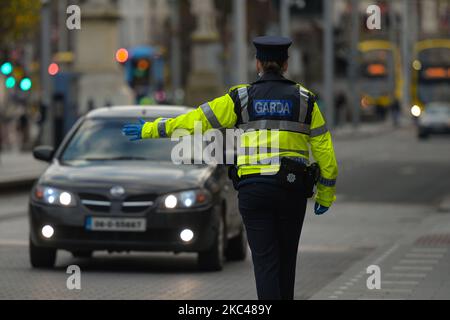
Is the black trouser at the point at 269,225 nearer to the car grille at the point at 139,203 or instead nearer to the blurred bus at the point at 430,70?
the car grille at the point at 139,203

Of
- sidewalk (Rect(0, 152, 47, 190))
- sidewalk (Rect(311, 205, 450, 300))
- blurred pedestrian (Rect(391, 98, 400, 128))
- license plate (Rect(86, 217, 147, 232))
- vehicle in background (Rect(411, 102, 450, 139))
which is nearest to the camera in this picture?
sidewalk (Rect(311, 205, 450, 300))

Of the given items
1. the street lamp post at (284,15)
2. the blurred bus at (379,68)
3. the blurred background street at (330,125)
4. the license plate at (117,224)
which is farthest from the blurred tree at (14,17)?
the blurred bus at (379,68)

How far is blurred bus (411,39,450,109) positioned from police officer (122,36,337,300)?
69.2 m

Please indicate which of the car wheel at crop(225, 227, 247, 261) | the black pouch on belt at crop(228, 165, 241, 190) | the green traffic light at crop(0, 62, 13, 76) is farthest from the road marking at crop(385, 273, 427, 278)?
the green traffic light at crop(0, 62, 13, 76)

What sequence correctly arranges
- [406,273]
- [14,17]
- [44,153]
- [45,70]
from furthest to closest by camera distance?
[14,17], [45,70], [44,153], [406,273]

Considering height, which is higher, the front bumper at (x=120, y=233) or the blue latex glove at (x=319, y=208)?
the blue latex glove at (x=319, y=208)

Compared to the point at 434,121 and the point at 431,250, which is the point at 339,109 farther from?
the point at 431,250

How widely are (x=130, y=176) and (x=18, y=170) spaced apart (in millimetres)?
20062

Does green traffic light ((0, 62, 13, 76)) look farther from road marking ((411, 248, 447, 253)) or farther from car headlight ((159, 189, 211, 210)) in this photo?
car headlight ((159, 189, 211, 210))

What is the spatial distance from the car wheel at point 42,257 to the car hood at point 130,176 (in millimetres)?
642

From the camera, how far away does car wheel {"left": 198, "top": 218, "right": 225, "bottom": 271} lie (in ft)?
51.5

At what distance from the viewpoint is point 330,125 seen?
75.1 metres

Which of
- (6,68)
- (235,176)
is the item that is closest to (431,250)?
(235,176)

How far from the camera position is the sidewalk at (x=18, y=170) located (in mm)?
30625
